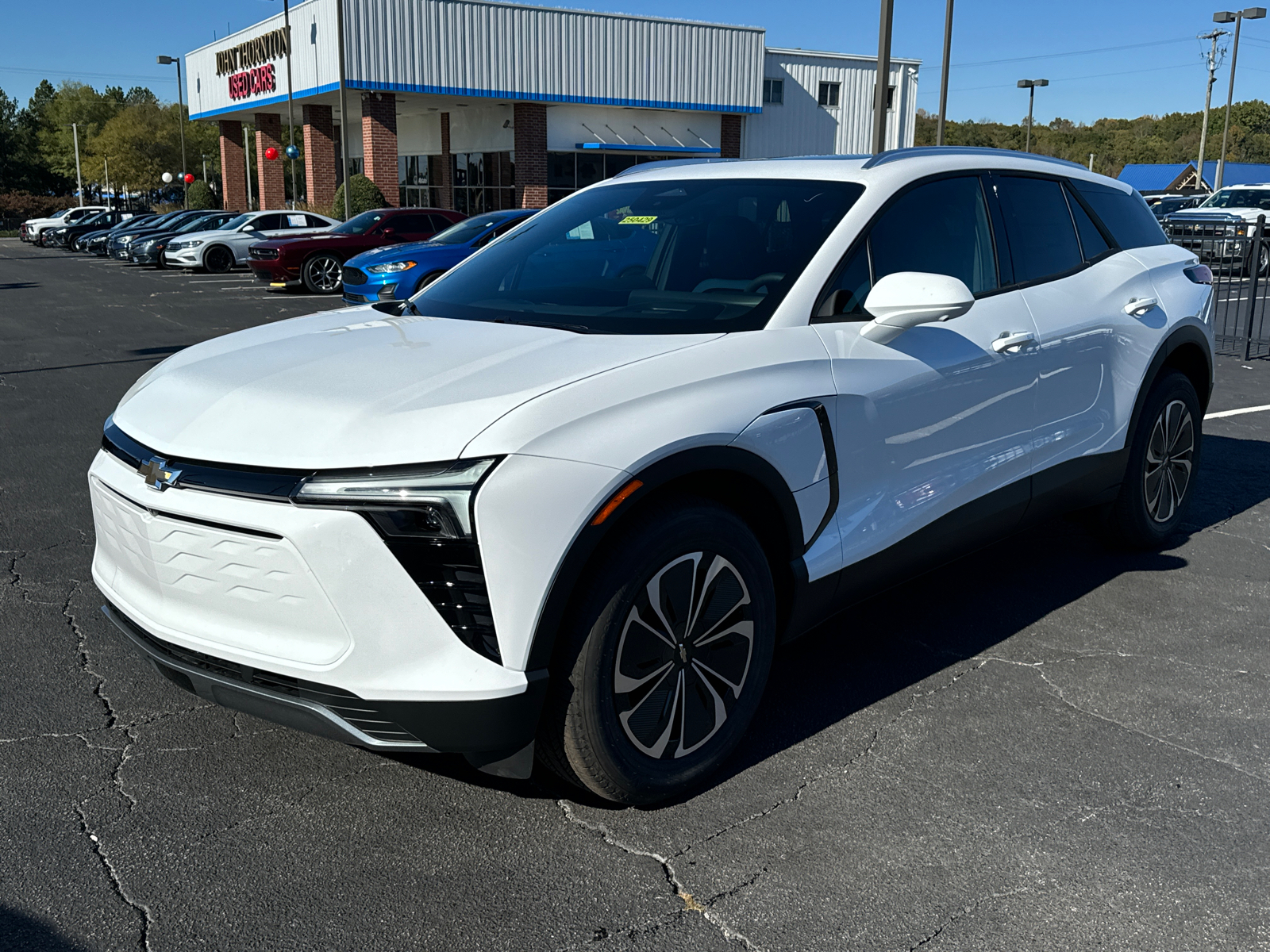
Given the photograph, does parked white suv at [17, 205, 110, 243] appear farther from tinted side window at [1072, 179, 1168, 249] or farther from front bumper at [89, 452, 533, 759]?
front bumper at [89, 452, 533, 759]

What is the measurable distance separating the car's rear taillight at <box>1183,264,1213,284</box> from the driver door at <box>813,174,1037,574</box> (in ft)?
5.78

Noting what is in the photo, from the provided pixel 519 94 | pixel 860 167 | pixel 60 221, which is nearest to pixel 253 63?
pixel 60 221

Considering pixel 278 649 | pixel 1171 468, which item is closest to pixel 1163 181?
pixel 1171 468

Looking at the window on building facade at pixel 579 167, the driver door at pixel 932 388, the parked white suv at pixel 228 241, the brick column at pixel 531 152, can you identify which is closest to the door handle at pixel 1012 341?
the driver door at pixel 932 388

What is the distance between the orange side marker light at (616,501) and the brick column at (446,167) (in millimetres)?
42447

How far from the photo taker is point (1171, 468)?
5566mm

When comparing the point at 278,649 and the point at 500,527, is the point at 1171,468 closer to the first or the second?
the point at 500,527

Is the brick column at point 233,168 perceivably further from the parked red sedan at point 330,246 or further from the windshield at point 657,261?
the windshield at point 657,261

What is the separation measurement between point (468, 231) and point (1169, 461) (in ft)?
44.6

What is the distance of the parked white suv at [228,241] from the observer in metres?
29.0

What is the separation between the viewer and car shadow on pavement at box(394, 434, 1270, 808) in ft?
11.9

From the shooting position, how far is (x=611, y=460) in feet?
9.31

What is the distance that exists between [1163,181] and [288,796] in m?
70.2

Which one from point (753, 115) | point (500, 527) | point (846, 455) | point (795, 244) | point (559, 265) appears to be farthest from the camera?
point (753, 115)
